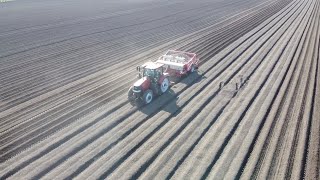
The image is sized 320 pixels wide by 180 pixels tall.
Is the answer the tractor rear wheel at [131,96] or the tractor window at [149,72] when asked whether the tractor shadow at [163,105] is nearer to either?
the tractor rear wheel at [131,96]

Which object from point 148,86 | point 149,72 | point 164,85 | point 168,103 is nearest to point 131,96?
point 148,86

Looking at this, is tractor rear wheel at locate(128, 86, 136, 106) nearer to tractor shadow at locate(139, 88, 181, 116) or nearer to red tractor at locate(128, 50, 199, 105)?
red tractor at locate(128, 50, 199, 105)

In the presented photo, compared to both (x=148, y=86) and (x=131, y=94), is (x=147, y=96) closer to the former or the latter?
(x=148, y=86)

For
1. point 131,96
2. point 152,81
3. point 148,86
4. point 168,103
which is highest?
point 152,81

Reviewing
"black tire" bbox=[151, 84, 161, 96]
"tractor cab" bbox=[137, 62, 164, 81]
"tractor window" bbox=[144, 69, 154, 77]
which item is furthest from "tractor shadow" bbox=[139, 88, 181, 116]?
"tractor window" bbox=[144, 69, 154, 77]

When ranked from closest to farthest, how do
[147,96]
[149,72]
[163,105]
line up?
[147,96] < [163,105] < [149,72]

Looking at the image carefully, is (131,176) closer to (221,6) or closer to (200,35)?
(200,35)

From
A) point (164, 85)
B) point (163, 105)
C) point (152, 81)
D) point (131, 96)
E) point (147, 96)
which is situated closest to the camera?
point (147, 96)
